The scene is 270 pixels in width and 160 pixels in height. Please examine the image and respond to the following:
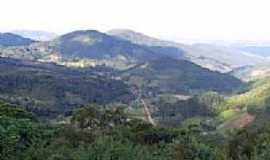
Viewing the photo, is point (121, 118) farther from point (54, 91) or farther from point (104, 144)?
point (54, 91)

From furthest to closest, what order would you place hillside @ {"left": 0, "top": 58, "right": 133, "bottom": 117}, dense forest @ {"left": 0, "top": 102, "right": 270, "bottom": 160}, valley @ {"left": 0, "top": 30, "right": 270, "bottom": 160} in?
hillside @ {"left": 0, "top": 58, "right": 133, "bottom": 117}
valley @ {"left": 0, "top": 30, "right": 270, "bottom": 160}
dense forest @ {"left": 0, "top": 102, "right": 270, "bottom": 160}

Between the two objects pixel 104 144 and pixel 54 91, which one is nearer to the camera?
pixel 104 144

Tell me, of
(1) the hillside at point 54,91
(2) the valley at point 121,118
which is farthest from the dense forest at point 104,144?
(1) the hillside at point 54,91

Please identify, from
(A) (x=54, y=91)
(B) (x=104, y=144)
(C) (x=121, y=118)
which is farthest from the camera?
(A) (x=54, y=91)

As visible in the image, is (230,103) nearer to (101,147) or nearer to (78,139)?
(78,139)

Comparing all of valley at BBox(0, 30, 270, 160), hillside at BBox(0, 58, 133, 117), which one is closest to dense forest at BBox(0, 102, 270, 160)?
valley at BBox(0, 30, 270, 160)

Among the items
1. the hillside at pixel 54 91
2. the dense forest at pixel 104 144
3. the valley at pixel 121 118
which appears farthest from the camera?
the hillside at pixel 54 91

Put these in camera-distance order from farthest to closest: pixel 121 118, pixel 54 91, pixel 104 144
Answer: pixel 54 91 < pixel 121 118 < pixel 104 144

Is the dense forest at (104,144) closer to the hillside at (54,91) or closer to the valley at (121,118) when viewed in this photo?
the valley at (121,118)

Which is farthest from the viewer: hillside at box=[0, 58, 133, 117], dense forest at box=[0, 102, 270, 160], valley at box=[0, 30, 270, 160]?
hillside at box=[0, 58, 133, 117]

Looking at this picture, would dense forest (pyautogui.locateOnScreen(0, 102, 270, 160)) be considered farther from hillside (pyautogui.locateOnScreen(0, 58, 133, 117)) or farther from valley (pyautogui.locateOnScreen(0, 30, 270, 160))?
hillside (pyautogui.locateOnScreen(0, 58, 133, 117))

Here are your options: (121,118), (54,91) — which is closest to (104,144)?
(121,118)

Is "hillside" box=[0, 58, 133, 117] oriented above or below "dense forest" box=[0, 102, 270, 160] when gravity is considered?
below

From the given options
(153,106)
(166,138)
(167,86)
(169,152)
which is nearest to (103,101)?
(153,106)
